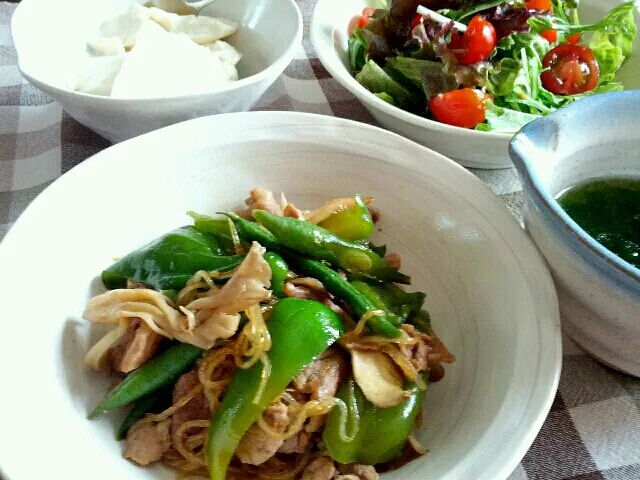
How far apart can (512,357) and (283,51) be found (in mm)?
1284

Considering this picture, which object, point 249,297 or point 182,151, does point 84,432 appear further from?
point 182,151

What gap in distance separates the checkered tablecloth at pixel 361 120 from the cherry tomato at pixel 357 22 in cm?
20

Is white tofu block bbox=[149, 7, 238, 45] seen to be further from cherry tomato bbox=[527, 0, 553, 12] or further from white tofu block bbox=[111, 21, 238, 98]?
cherry tomato bbox=[527, 0, 553, 12]

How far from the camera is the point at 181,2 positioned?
2.21 m

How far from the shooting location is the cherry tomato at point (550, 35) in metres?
2.22

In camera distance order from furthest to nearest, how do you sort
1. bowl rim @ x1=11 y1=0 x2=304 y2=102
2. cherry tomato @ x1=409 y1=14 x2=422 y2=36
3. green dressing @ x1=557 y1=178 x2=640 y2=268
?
cherry tomato @ x1=409 y1=14 x2=422 y2=36 < bowl rim @ x1=11 y1=0 x2=304 y2=102 < green dressing @ x1=557 y1=178 x2=640 y2=268

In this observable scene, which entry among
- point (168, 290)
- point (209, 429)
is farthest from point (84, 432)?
point (168, 290)

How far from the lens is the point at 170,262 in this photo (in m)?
1.25

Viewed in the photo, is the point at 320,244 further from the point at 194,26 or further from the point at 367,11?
the point at 367,11

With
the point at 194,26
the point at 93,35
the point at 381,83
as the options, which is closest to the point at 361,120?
the point at 381,83

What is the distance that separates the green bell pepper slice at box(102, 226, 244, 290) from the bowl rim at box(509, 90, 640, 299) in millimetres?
627

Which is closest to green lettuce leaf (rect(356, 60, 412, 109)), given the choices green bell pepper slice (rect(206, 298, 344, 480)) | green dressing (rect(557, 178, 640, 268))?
green dressing (rect(557, 178, 640, 268))

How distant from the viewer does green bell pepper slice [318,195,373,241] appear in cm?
139

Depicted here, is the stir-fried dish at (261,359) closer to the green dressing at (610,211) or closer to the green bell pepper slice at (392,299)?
the green bell pepper slice at (392,299)
